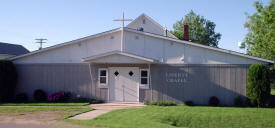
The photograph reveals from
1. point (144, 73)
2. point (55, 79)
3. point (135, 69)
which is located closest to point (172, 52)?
point (144, 73)

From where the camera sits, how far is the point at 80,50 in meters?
17.7

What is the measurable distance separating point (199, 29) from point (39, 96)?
4787cm

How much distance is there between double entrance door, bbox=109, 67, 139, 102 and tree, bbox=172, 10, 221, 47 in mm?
43649

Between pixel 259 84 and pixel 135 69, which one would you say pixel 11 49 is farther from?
pixel 259 84

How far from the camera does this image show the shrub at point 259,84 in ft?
50.3

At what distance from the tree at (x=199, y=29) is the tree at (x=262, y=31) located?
24.9 m

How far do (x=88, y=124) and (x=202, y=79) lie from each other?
856 cm

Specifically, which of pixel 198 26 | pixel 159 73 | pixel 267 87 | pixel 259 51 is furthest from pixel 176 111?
pixel 198 26

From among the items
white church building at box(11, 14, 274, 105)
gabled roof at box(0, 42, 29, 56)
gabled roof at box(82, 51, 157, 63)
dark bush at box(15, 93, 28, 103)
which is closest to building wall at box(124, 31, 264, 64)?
white church building at box(11, 14, 274, 105)

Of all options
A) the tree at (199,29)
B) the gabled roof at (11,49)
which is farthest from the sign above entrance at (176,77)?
the tree at (199,29)

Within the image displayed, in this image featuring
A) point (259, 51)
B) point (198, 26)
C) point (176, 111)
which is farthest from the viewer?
point (198, 26)

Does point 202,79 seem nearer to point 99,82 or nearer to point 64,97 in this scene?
point 99,82

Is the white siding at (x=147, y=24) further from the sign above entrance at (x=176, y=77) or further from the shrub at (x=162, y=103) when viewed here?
the shrub at (x=162, y=103)

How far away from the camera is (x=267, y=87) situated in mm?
A: 15344
